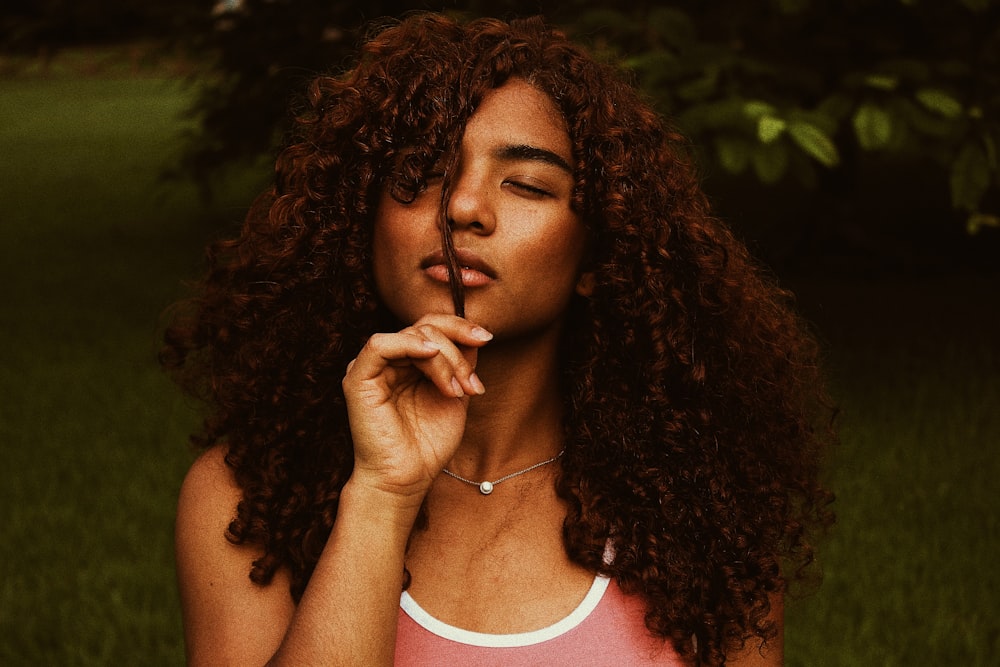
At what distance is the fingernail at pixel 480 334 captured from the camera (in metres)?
1.80

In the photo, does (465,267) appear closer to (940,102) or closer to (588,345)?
(588,345)

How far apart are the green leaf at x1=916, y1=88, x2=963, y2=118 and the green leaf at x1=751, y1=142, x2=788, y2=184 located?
534mm

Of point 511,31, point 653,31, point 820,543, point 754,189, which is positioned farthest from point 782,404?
point 754,189

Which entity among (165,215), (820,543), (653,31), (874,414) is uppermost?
(653,31)

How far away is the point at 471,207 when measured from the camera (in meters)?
1.92

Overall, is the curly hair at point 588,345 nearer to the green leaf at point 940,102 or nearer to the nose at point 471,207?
the nose at point 471,207

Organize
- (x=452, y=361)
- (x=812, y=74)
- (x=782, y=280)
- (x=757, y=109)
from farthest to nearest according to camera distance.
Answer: (x=782, y=280), (x=812, y=74), (x=757, y=109), (x=452, y=361)

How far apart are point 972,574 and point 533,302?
2.79 m

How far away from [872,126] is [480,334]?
2.85 m

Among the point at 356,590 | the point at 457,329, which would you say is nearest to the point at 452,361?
the point at 457,329

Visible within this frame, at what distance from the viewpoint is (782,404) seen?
2.44 metres

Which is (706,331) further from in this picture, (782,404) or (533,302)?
(533,302)

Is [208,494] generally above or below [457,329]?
below

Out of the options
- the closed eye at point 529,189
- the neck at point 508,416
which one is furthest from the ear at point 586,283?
the closed eye at point 529,189
